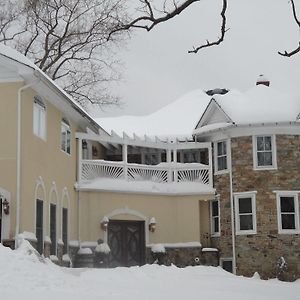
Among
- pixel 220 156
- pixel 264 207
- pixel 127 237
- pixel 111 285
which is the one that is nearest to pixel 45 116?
pixel 127 237

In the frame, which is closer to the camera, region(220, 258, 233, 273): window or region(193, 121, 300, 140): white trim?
region(193, 121, 300, 140): white trim

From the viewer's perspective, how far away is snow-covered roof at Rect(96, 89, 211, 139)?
2935 centimetres

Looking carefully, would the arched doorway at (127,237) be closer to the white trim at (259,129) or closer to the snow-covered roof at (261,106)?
the white trim at (259,129)

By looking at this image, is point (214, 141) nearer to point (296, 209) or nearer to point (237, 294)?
point (296, 209)

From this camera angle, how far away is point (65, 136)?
22.6m

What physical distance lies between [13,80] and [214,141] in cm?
964

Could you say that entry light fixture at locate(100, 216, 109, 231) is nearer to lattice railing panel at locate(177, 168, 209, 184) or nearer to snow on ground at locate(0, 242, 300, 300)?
lattice railing panel at locate(177, 168, 209, 184)

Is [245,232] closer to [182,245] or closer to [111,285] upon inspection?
[182,245]

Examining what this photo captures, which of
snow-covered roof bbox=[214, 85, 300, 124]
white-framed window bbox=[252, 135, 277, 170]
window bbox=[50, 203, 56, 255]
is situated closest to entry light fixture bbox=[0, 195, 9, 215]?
window bbox=[50, 203, 56, 255]

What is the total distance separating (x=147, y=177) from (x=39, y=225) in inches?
267

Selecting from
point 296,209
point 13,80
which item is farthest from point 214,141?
point 13,80

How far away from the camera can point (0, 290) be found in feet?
39.1

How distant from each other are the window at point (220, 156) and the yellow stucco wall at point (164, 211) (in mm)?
1221

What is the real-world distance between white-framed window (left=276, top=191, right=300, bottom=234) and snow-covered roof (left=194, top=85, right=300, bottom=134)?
8.86 feet
